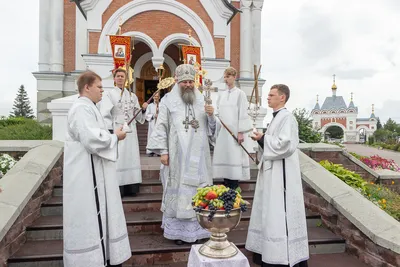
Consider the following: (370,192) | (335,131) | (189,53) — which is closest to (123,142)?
(370,192)

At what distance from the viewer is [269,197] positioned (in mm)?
3854

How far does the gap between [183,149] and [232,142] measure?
1.85 metres

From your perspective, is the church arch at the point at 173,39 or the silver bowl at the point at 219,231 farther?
the church arch at the point at 173,39

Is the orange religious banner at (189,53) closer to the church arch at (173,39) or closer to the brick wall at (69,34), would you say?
the church arch at (173,39)

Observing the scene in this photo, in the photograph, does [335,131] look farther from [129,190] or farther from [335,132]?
[129,190]

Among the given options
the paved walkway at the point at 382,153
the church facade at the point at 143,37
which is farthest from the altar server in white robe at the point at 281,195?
the paved walkway at the point at 382,153

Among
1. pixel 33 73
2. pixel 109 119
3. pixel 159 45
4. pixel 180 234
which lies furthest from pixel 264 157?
pixel 33 73

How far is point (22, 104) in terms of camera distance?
5600 cm

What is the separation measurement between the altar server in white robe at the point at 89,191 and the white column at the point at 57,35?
14.9 metres

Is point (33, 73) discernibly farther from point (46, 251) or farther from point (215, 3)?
point (46, 251)

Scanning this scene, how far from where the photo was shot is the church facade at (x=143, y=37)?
1366cm

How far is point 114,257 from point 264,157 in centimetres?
198

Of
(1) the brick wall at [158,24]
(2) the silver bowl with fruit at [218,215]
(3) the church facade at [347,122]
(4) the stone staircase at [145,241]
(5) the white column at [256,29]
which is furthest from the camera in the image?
(3) the church facade at [347,122]

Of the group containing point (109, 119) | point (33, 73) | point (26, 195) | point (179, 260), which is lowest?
point (179, 260)
